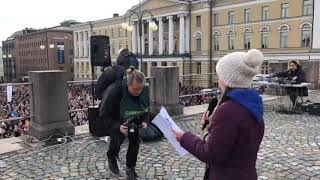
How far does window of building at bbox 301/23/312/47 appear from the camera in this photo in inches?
1832

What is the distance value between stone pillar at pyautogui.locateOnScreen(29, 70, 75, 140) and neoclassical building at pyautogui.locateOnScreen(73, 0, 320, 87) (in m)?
30.8

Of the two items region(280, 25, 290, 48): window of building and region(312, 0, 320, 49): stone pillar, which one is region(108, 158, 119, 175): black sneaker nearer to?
region(312, 0, 320, 49): stone pillar

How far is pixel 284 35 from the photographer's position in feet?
A: 164

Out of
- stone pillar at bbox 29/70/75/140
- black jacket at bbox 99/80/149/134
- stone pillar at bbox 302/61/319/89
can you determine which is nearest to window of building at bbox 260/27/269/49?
stone pillar at bbox 302/61/319/89

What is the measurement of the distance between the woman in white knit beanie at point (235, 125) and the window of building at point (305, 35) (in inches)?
1886

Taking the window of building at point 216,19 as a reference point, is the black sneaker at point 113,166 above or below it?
below

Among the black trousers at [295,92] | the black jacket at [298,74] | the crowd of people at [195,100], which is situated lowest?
the crowd of people at [195,100]

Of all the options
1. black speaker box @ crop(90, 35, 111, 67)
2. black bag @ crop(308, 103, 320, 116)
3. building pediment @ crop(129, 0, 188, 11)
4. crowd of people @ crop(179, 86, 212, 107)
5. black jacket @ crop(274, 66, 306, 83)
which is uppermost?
building pediment @ crop(129, 0, 188, 11)

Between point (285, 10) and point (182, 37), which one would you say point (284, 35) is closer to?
point (285, 10)

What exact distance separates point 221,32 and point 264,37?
7947 millimetres

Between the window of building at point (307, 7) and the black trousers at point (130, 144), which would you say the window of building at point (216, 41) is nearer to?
the window of building at point (307, 7)

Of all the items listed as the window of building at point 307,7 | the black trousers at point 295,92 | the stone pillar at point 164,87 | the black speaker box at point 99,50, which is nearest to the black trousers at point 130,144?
the black speaker box at point 99,50

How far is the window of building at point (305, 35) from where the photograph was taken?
46.5 meters

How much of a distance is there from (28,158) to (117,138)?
6.73ft
